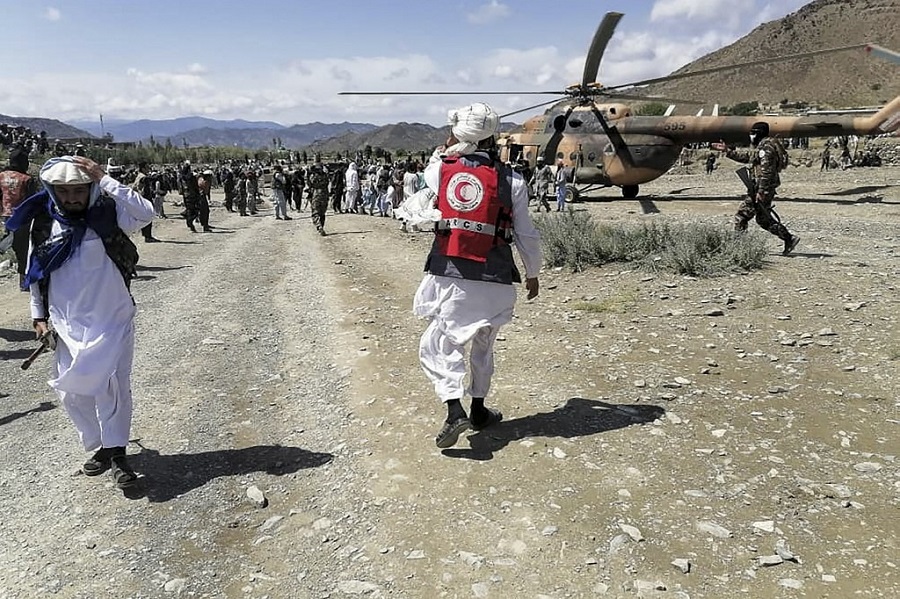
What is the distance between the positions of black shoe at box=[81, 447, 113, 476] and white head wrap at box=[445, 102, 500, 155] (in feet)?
8.45

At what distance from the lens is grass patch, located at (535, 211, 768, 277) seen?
7.99 m

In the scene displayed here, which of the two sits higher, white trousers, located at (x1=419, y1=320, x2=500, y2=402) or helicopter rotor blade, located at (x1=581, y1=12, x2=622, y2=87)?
helicopter rotor blade, located at (x1=581, y1=12, x2=622, y2=87)

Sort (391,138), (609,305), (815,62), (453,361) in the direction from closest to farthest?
(453,361)
(609,305)
(815,62)
(391,138)

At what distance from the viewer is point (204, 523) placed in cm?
349

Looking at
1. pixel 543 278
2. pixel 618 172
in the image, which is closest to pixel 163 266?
pixel 543 278

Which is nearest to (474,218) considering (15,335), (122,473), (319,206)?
(122,473)

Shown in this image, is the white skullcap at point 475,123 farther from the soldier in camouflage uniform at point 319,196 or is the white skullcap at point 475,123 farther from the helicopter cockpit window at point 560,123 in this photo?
the helicopter cockpit window at point 560,123

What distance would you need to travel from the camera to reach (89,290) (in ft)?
12.1

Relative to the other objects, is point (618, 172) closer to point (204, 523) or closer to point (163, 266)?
point (163, 266)

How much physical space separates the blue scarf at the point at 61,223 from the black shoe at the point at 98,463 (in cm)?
100

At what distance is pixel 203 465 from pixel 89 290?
1.18 meters

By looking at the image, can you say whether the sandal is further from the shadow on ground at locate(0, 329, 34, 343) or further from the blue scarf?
the shadow on ground at locate(0, 329, 34, 343)

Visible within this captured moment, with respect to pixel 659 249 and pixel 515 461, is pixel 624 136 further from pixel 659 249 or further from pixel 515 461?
pixel 515 461

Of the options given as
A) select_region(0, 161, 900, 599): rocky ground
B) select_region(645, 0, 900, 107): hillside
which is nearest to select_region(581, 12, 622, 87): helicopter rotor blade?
select_region(0, 161, 900, 599): rocky ground
